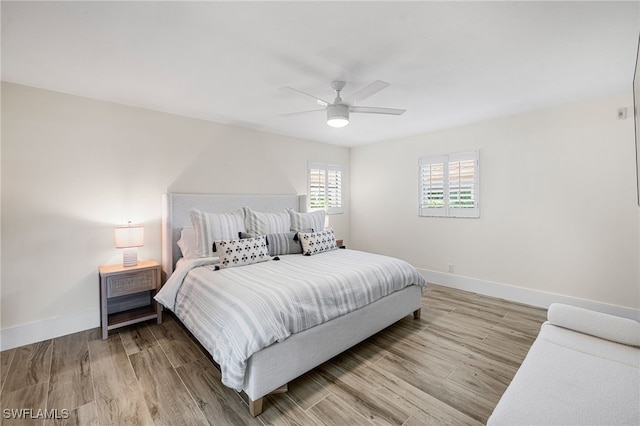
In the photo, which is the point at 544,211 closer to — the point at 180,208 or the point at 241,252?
the point at 241,252

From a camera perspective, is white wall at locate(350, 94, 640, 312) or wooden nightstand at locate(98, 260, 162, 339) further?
white wall at locate(350, 94, 640, 312)

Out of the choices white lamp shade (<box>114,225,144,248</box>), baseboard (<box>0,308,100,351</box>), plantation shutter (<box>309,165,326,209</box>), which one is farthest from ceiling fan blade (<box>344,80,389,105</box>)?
baseboard (<box>0,308,100,351</box>)

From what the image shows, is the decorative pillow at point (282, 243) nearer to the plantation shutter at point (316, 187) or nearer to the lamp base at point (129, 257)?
the lamp base at point (129, 257)

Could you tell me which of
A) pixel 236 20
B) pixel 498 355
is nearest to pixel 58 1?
pixel 236 20

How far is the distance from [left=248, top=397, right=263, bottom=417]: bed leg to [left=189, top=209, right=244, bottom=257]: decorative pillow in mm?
1746

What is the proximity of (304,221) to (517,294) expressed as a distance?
3084 millimetres

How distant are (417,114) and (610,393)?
3.14 metres

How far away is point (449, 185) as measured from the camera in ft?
14.0

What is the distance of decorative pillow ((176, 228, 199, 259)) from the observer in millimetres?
3113

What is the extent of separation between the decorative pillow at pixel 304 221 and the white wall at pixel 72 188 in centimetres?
131

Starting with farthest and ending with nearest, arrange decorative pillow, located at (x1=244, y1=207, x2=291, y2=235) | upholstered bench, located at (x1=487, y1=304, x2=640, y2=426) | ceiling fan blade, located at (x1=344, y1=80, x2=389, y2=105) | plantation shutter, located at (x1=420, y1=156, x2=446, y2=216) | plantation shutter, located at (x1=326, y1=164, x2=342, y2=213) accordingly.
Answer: plantation shutter, located at (x1=326, y1=164, x2=342, y2=213), plantation shutter, located at (x1=420, y1=156, x2=446, y2=216), decorative pillow, located at (x1=244, y1=207, x2=291, y2=235), ceiling fan blade, located at (x1=344, y1=80, x2=389, y2=105), upholstered bench, located at (x1=487, y1=304, x2=640, y2=426)

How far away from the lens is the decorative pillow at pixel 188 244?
3113 mm

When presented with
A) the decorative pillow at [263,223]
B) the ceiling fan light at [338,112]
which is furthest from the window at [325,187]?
the ceiling fan light at [338,112]

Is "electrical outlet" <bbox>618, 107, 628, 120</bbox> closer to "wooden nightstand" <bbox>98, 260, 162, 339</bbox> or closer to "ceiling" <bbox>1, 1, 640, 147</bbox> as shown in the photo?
"ceiling" <bbox>1, 1, 640, 147</bbox>
